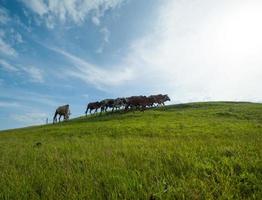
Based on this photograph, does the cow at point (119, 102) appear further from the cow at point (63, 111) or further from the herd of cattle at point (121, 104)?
the cow at point (63, 111)

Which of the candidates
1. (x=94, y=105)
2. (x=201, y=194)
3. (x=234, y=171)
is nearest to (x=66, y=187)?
(x=201, y=194)

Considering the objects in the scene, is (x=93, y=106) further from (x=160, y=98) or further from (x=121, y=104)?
(x=160, y=98)

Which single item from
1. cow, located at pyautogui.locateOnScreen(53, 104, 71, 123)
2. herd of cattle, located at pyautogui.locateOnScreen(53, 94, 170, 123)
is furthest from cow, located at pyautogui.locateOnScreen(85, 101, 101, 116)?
cow, located at pyautogui.locateOnScreen(53, 104, 71, 123)

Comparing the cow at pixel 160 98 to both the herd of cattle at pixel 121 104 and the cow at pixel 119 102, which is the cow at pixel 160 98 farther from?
the cow at pixel 119 102

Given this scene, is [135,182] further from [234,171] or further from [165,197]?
[234,171]

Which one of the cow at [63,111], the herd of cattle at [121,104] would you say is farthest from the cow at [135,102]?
the cow at [63,111]

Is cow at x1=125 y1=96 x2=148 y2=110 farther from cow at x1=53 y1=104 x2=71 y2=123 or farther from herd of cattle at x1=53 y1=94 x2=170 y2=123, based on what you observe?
cow at x1=53 y1=104 x2=71 y2=123

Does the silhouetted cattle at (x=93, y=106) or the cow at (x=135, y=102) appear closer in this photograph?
the cow at (x=135, y=102)

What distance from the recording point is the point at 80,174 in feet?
20.4

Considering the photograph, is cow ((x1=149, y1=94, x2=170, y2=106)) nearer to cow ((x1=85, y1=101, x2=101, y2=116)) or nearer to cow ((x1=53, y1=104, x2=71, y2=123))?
cow ((x1=85, y1=101, x2=101, y2=116))

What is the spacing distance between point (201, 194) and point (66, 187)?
109 inches

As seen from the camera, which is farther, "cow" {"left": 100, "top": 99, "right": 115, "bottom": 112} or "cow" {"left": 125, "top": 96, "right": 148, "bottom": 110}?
"cow" {"left": 100, "top": 99, "right": 115, "bottom": 112}

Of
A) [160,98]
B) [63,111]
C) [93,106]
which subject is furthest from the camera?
[160,98]

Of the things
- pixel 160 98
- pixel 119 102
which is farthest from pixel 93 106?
pixel 160 98
